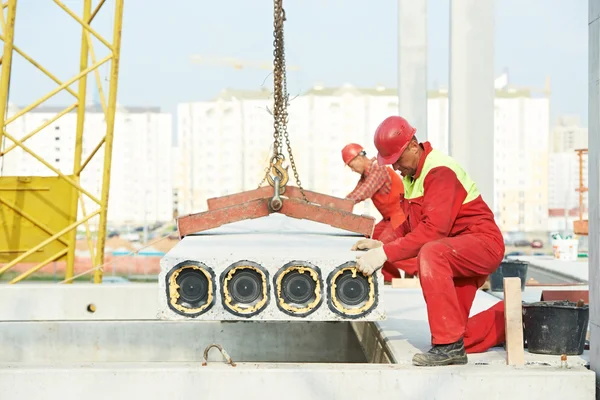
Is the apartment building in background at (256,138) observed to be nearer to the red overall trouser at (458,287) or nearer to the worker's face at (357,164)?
the worker's face at (357,164)

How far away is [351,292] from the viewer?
5609 millimetres

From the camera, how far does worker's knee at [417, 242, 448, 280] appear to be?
208 inches

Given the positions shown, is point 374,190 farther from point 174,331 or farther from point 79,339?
point 79,339

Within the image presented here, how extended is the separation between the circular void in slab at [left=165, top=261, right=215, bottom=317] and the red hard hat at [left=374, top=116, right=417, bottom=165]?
1271 mm

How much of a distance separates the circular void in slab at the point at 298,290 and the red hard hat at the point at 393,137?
0.82 meters

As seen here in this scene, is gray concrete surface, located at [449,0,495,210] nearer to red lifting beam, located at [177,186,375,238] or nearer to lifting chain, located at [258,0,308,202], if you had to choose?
lifting chain, located at [258,0,308,202]

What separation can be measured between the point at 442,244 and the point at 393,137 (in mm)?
693

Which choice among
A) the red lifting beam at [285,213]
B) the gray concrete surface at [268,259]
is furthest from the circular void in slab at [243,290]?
the red lifting beam at [285,213]

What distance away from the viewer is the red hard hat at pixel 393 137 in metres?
5.52

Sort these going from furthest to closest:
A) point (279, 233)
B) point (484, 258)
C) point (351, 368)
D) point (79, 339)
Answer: point (79, 339), point (279, 233), point (484, 258), point (351, 368)

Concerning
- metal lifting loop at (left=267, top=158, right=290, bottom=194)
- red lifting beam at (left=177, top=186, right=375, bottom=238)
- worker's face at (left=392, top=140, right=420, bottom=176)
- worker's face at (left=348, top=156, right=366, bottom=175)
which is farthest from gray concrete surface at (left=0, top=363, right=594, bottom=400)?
worker's face at (left=348, top=156, right=366, bottom=175)

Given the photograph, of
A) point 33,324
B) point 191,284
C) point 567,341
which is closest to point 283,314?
point 191,284

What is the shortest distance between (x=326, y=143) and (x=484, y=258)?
109 m

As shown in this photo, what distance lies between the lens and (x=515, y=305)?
541 cm
